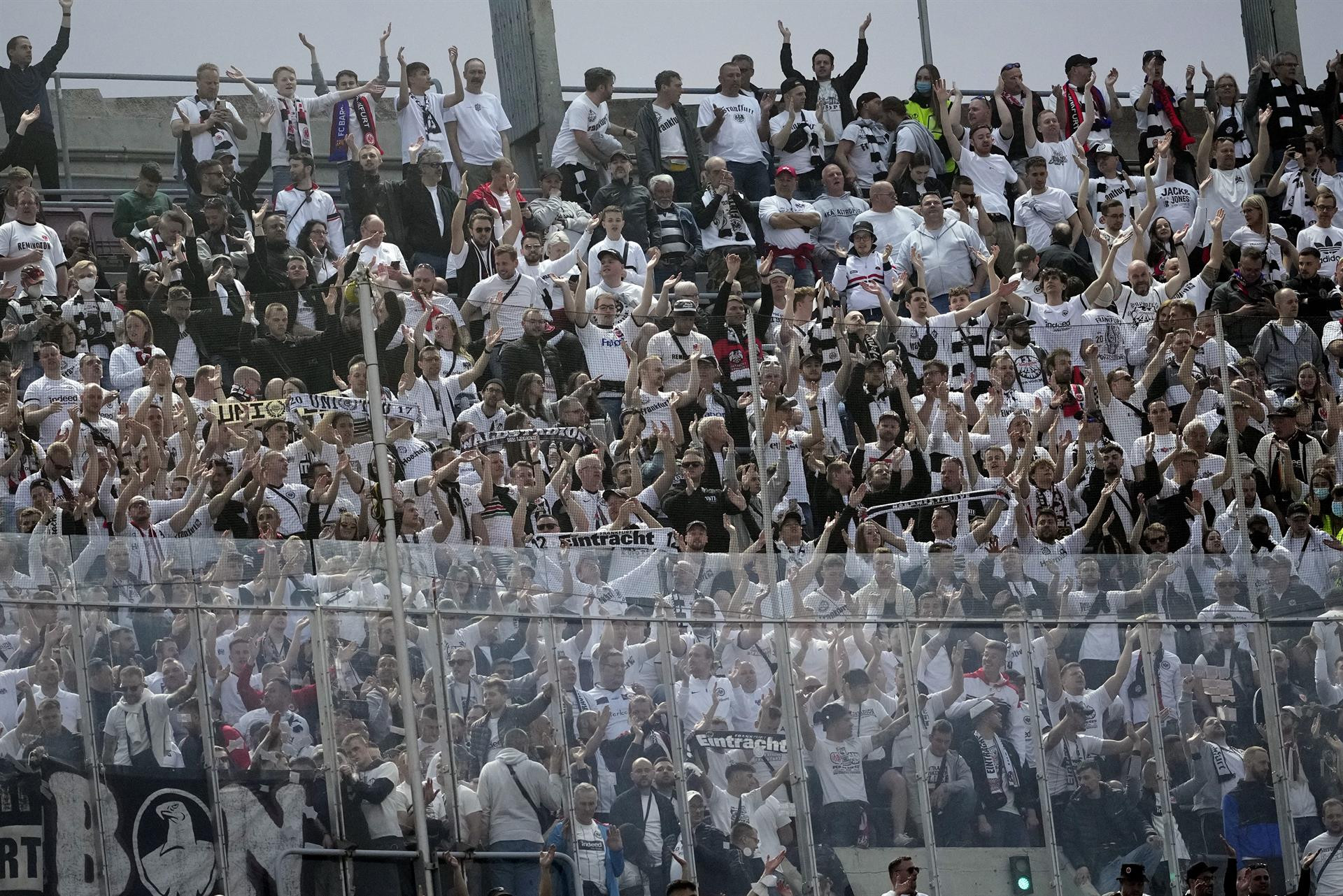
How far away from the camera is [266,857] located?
1060cm

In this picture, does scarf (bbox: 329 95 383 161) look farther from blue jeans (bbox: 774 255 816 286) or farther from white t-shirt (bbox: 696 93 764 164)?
blue jeans (bbox: 774 255 816 286)

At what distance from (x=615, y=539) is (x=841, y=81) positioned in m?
10.1

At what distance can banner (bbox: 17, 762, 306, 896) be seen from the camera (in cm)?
1055

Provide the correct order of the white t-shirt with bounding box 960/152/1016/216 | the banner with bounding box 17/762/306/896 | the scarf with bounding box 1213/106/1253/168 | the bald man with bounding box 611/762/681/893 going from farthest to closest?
the scarf with bounding box 1213/106/1253/168 → the white t-shirt with bounding box 960/152/1016/216 → the bald man with bounding box 611/762/681/893 → the banner with bounding box 17/762/306/896

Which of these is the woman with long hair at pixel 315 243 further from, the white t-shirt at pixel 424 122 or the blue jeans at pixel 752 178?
the blue jeans at pixel 752 178

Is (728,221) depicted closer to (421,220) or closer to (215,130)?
(421,220)

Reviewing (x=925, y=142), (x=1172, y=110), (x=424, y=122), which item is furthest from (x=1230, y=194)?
(x=424, y=122)

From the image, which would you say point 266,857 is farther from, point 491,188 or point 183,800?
point 491,188

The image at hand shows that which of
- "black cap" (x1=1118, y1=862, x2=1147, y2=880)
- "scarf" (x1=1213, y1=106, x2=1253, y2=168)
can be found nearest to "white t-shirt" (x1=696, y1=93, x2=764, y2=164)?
"scarf" (x1=1213, y1=106, x2=1253, y2=168)

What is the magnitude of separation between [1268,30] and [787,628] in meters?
16.8

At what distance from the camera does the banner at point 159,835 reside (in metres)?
10.5

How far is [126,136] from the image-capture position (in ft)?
71.4

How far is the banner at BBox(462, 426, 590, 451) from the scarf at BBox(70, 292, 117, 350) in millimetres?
2080

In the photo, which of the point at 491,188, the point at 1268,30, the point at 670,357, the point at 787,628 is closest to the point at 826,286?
the point at 491,188
